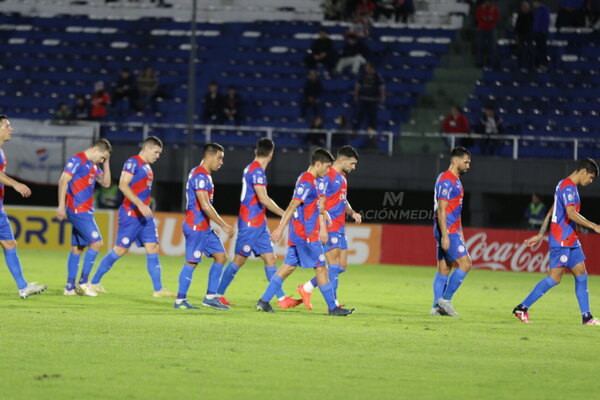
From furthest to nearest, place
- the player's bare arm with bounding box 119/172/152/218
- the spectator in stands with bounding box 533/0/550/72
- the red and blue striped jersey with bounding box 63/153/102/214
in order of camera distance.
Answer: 1. the spectator in stands with bounding box 533/0/550/72
2. the red and blue striped jersey with bounding box 63/153/102/214
3. the player's bare arm with bounding box 119/172/152/218

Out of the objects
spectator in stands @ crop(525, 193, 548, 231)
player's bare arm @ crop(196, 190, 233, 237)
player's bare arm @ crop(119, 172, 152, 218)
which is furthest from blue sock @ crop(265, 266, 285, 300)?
spectator in stands @ crop(525, 193, 548, 231)

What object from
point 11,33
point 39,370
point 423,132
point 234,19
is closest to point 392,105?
point 423,132

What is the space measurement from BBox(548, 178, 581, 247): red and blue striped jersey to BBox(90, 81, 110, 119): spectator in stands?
2031 cm

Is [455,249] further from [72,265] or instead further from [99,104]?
[99,104]

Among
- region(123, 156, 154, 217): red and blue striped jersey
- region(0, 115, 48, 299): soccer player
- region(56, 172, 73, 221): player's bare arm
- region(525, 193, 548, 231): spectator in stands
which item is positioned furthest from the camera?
region(525, 193, 548, 231): spectator in stands

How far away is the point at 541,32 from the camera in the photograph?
32.4 m

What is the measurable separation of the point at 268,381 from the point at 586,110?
24.1m

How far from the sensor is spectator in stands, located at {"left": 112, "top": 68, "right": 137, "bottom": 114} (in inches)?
1320

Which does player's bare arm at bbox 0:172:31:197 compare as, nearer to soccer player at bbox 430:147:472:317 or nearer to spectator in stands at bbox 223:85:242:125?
soccer player at bbox 430:147:472:317

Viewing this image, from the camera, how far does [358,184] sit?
30.2 meters

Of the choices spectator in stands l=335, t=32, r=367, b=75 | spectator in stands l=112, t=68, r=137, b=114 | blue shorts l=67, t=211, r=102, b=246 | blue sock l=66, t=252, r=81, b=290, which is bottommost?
blue sock l=66, t=252, r=81, b=290

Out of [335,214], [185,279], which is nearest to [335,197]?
[335,214]

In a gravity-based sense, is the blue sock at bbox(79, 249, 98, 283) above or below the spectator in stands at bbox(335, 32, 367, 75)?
below

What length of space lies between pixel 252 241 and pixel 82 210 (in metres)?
2.63
